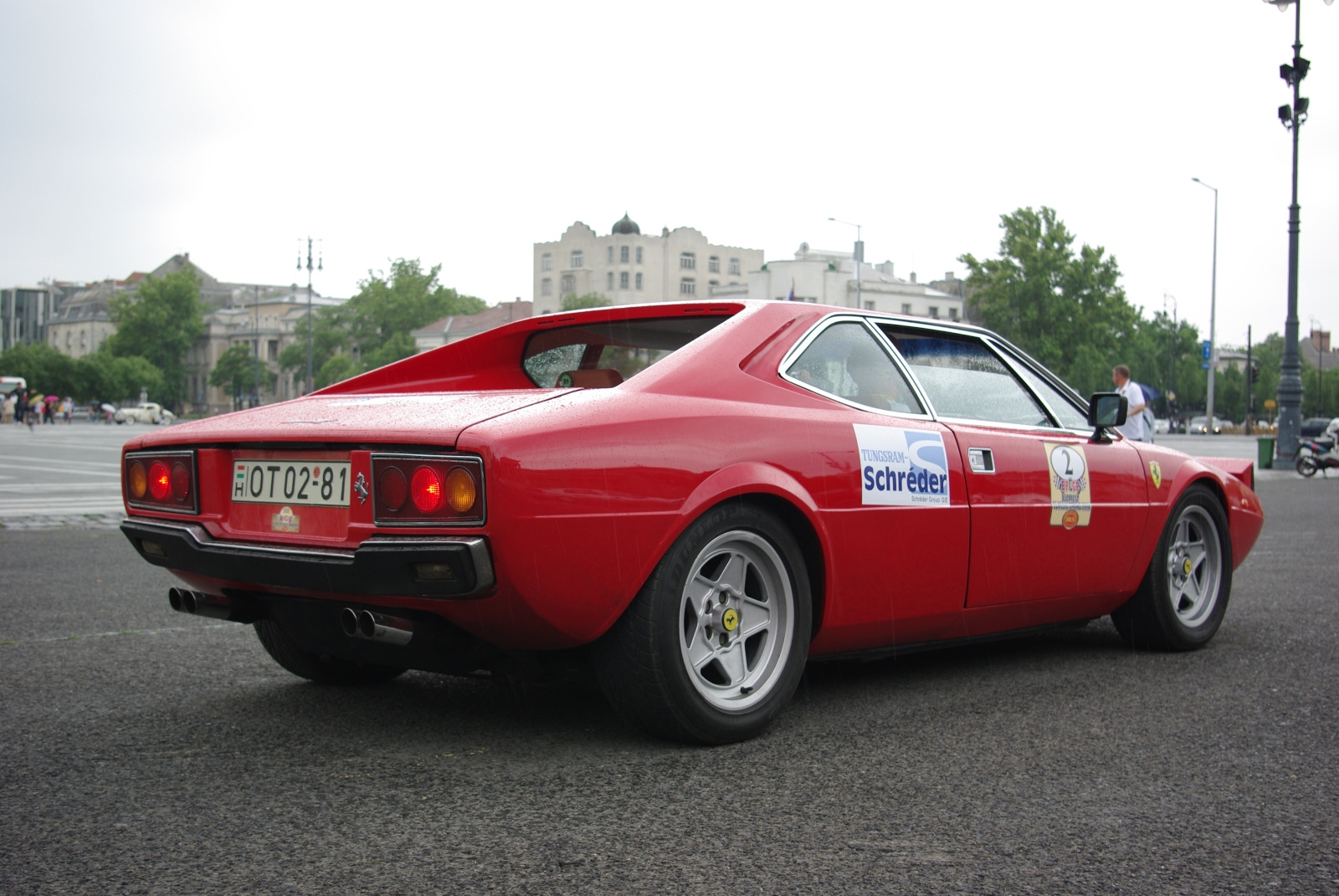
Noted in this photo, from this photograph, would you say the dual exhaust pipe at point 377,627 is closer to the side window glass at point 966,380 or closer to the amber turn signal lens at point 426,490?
the amber turn signal lens at point 426,490

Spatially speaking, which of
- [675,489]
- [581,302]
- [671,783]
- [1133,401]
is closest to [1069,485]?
[675,489]

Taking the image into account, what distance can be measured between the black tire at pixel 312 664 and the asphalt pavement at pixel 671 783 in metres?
0.07

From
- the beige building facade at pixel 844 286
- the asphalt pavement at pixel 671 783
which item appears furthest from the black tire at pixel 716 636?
the beige building facade at pixel 844 286

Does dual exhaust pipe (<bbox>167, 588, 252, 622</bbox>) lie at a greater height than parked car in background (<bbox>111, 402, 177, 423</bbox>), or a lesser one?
greater

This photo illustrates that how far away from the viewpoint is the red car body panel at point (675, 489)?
Result: 302 cm

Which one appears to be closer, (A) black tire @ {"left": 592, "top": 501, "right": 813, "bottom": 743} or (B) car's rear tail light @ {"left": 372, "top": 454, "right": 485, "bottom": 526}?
(B) car's rear tail light @ {"left": 372, "top": 454, "right": 485, "bottom": 526}

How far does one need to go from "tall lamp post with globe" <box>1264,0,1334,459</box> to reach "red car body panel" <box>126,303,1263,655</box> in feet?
73.3

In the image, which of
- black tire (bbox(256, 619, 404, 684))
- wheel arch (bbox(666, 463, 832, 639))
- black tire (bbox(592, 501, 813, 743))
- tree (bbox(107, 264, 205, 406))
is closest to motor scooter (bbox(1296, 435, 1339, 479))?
wheel arch (bbox(666, 463, 832, 639))

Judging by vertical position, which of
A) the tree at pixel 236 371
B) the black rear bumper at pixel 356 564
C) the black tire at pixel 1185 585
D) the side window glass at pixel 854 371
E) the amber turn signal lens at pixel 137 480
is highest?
the tree at pixel 236 371

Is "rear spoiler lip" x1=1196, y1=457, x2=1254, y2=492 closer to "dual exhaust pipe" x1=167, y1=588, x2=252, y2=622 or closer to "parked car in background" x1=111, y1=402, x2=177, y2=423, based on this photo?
"dual exhaust pipe" x1=167, y1=588, x2=252, y2=622

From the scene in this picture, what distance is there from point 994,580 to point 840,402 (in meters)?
0.89

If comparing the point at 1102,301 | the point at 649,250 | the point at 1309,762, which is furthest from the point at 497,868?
the point at 649,250

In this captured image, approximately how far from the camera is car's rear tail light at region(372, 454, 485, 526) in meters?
2.95

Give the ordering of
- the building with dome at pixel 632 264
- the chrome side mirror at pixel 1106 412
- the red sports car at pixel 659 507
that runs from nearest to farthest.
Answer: the red sports car at pixel 659 507 → the chrome side mirror at pixel 1106 412 → the building with dome at pixel 632 264
